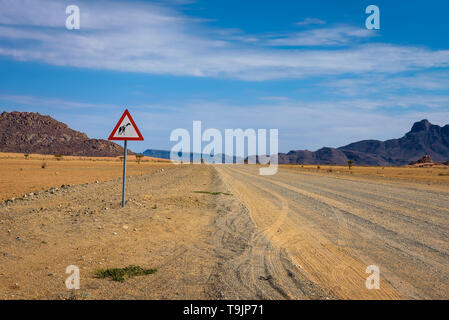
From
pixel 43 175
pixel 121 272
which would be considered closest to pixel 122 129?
pixel 121 272

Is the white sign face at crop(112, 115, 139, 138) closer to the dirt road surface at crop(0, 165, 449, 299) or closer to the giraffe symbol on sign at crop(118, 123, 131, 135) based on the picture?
the giraffe symbol on sign at crop(118, 123, 131, 135)

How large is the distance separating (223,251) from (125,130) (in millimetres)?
5911

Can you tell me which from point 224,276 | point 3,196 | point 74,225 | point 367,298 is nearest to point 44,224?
point 74,225

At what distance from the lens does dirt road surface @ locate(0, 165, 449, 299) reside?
542cm

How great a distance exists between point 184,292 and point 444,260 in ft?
16.5

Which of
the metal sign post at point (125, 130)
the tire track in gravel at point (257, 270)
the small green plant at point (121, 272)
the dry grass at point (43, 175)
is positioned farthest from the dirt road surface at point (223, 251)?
the dry grass at point (43, 175)

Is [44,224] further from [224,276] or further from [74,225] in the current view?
[224,276]

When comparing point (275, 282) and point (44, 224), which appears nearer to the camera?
point (275, 282)

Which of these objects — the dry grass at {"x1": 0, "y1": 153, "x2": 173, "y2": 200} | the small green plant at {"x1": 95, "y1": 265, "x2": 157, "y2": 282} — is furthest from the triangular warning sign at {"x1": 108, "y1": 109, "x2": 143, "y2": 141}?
the dry grass at {"x1": 0, "y1": 153, "x2": 173, "y2": 200}

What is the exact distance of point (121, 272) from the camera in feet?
19.9

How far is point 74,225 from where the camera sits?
9609 millimetres

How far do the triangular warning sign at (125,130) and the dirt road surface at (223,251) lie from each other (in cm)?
230

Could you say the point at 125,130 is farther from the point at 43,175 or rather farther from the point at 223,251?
the point at 43,175
